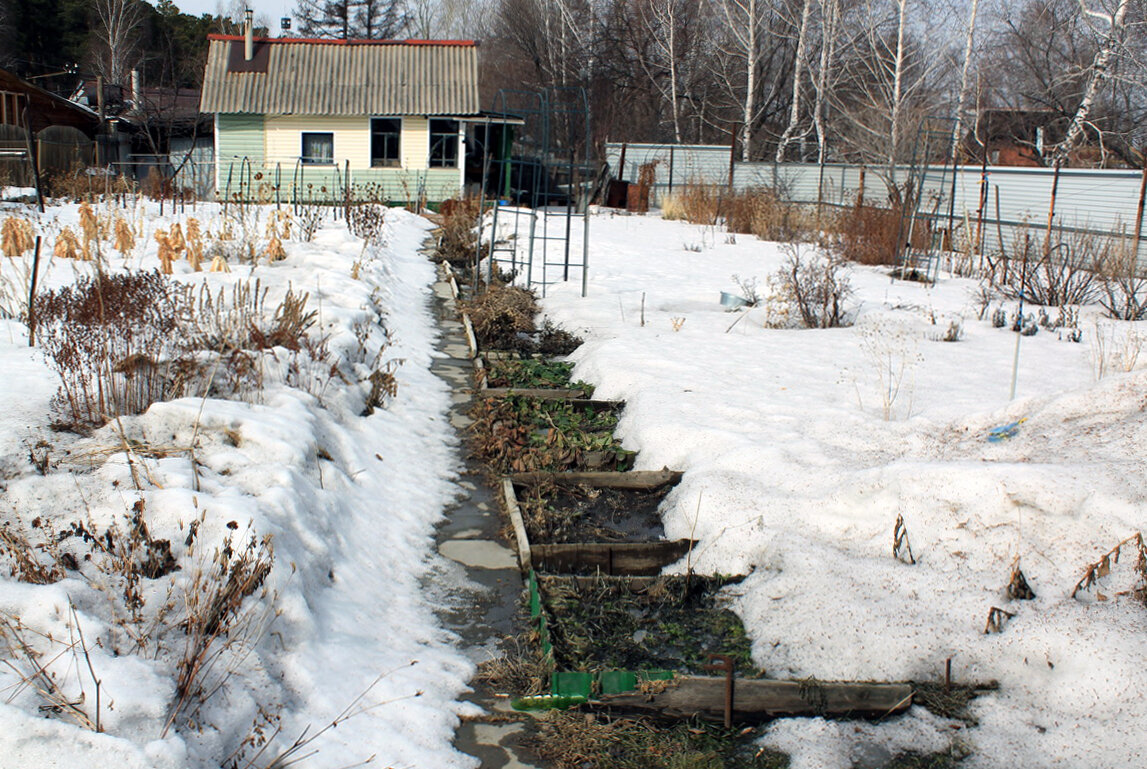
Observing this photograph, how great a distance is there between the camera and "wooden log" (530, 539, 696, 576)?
14.6ft

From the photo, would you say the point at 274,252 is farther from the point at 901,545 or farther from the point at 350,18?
the point at 350,18

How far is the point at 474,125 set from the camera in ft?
87.1

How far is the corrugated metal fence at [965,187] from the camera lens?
1581cm

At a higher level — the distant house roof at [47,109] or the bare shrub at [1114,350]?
the distant house roof at [47,109]

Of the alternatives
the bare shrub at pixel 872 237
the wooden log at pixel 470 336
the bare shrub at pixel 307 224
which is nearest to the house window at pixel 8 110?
the bare shrub at pixel 307 224

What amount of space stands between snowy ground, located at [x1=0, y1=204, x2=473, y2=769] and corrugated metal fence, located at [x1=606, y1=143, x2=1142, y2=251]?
9601 mm

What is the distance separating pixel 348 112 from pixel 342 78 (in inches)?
47.7

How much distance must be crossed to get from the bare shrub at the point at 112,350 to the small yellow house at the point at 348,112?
2049 centimetres

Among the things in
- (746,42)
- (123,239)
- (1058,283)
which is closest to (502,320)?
(123,239)

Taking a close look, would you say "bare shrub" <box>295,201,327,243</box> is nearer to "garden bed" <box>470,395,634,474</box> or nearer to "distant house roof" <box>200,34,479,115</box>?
"garden bed" <box>470,395,634,474</box>

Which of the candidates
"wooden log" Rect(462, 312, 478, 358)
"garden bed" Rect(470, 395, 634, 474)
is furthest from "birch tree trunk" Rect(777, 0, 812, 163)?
"garden bed" Rect(470, 395, 634, 474)

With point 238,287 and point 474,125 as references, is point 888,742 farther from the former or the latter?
point 474,125

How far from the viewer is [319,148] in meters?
26.1

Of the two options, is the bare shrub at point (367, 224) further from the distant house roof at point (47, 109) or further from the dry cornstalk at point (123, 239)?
the distant house roof at point (47, 109)
